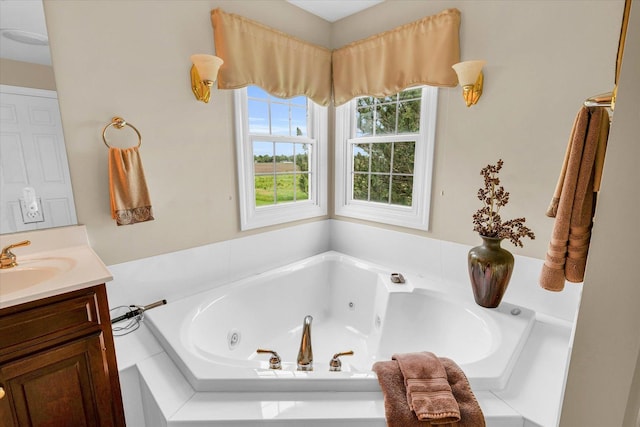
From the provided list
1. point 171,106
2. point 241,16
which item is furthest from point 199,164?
point 241,16

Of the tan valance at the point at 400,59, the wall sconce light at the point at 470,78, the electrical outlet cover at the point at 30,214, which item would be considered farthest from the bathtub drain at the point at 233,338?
the wall sconce light at the point at 470,78

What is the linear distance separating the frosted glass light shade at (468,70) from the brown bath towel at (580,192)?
1.16 metres

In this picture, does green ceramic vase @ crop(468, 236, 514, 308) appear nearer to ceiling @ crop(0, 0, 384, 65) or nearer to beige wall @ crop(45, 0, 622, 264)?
beige wall @ crop(45, 0, 622, 264)

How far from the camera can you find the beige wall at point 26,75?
1.34m

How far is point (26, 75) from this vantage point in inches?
54.6

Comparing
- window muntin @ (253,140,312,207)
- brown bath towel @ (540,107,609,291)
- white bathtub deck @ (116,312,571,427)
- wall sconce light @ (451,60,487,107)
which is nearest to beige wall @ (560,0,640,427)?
brown bath towel @ (540,107,609,291)

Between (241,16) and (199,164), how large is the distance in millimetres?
979

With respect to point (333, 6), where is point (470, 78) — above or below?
below

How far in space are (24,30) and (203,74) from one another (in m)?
0.75

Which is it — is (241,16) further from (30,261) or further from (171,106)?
(30,261)

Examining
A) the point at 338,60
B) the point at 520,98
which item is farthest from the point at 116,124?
the point at 520,98

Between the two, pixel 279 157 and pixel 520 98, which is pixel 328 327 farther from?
pixel 520 98

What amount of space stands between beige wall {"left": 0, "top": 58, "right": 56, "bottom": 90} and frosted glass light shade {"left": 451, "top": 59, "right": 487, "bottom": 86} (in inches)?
80.7

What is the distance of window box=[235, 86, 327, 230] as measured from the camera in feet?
7.27
